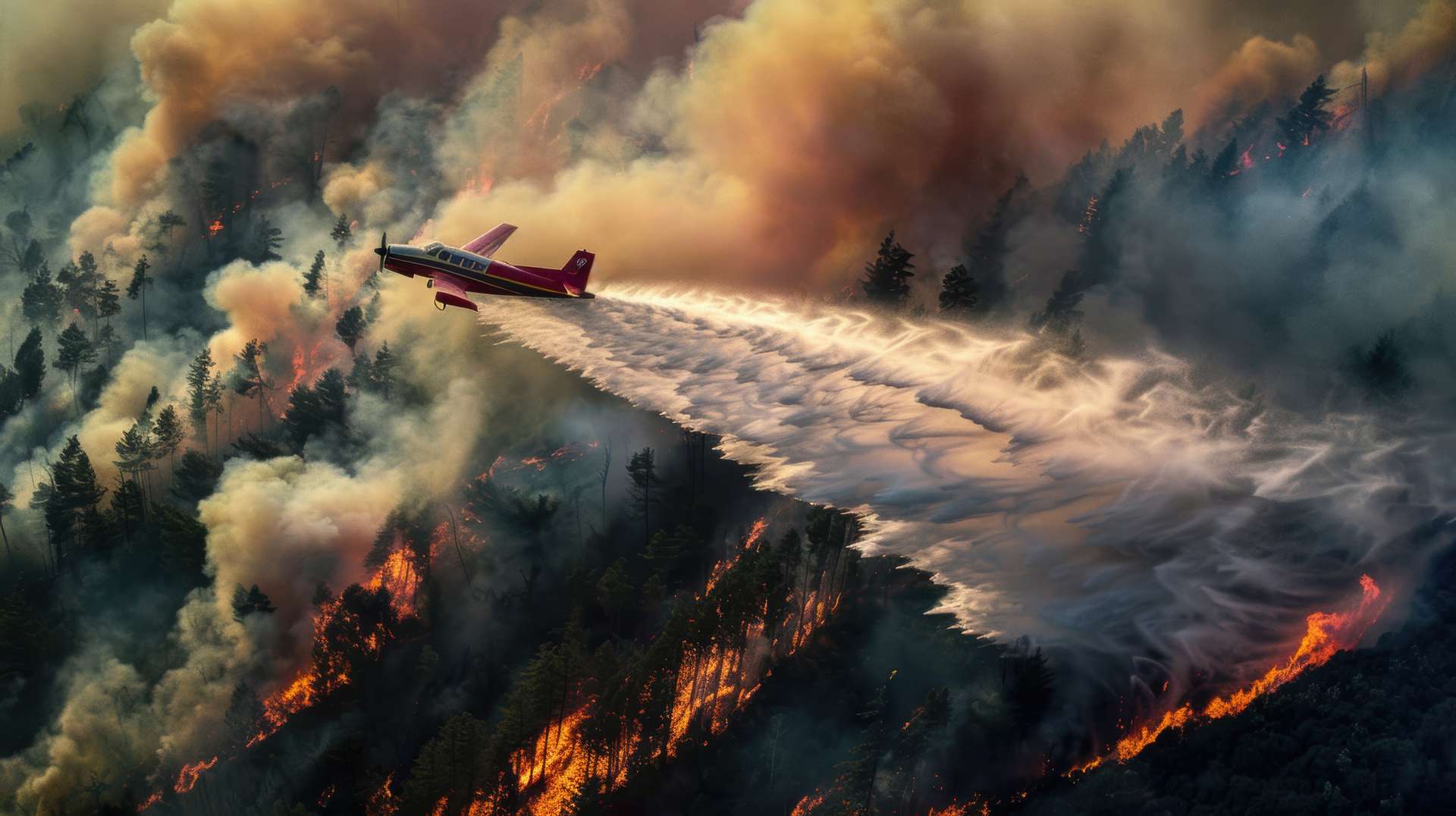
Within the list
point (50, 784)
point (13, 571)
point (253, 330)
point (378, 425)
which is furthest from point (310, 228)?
point (50, 784)

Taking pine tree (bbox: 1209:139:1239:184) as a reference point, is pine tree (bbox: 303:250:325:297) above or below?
below

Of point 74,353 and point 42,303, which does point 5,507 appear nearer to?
point 74,353

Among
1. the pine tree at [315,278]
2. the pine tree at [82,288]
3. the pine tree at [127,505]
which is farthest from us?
the pine tree at [82,288]

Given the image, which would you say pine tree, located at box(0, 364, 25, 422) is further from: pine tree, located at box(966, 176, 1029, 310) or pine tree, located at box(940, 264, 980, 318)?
pine tree, located at box(966, 176, 1029, 310)

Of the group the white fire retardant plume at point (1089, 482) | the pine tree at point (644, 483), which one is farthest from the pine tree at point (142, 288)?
the white fire retardant plume at point (1089, 482)

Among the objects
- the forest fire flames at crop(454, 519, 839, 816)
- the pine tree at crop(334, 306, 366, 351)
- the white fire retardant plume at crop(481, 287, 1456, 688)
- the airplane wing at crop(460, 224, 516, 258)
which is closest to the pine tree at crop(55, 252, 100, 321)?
the pine tree at crop(334, 306, 366, 351)

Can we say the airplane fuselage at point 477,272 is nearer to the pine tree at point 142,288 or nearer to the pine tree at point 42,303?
the pine tree at point 142,288

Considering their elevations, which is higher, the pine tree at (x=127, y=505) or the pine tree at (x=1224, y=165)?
the pine tree at (x=1224, y=165)
